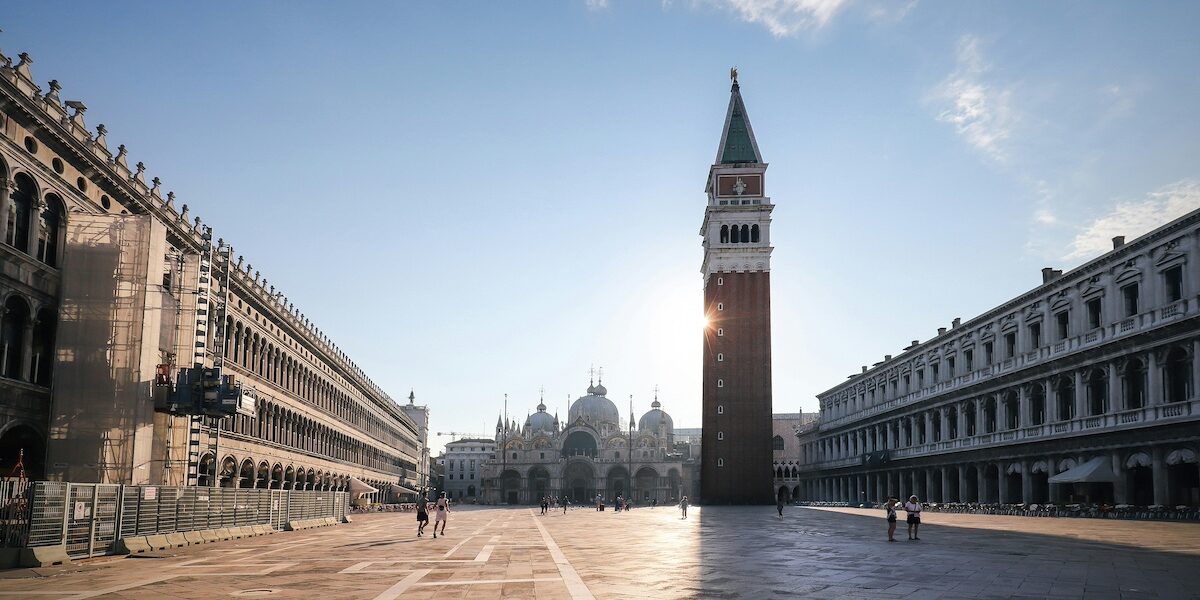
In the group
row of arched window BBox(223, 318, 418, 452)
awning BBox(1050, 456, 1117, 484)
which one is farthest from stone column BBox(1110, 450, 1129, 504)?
row of arched window BBox(223, 318, 418, 452)

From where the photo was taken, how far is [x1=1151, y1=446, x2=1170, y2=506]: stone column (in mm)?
41906

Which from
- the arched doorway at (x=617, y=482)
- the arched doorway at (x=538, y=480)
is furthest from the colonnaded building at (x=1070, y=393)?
the arched doorway at (x=538, y=480)

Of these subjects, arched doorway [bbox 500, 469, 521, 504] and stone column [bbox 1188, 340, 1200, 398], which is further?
arched doorway [bbox 500, 469, 521, 504]

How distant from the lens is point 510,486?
14325 centimetres

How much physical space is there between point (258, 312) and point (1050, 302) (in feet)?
149

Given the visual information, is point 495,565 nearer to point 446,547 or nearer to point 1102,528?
point 446,547

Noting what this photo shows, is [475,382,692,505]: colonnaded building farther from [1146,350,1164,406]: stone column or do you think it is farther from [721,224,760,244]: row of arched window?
[1146,350,1164,406]: stone column

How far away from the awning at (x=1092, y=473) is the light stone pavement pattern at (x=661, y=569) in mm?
13133

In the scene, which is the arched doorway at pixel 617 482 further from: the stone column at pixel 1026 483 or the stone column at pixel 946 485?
the stone column at pixel 1026 483

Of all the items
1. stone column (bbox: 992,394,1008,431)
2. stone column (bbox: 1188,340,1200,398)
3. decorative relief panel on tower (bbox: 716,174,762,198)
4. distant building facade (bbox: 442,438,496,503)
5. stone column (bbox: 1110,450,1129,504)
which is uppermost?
decorative relief panel on tower (bbox: 716,174,762,198)

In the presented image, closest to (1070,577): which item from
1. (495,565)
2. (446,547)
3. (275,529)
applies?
(495,565)

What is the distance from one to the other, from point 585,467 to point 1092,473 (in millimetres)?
100132

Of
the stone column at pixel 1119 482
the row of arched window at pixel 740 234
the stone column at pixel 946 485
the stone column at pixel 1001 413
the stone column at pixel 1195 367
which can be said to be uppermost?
the row of arched window at pixel 740 234

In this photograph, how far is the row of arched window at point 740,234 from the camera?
95062 millimetres
